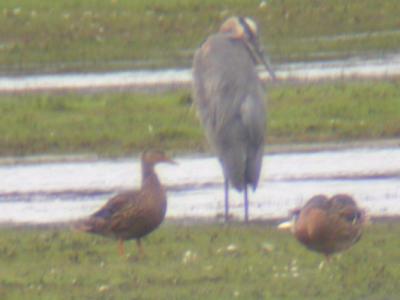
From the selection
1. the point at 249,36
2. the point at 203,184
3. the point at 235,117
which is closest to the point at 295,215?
the point at 235,117

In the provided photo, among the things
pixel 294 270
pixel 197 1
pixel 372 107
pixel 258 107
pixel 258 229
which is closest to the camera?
pixel 294 270

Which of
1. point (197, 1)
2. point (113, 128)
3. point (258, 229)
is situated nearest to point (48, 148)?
point (113, 128)

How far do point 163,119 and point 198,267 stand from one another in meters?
7.65

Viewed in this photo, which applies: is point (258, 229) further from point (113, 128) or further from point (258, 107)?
point (113, 128)

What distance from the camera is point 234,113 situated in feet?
43.2

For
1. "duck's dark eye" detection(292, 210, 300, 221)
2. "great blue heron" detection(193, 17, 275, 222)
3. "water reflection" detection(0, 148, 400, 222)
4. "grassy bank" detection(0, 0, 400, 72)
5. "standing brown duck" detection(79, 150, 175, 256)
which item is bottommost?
"grassy bank" detection(0, 0, 400, 72)

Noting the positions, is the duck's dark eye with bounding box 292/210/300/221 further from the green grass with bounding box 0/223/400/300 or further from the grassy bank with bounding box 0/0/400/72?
the grassy bank with bounding box 0/0/400/72

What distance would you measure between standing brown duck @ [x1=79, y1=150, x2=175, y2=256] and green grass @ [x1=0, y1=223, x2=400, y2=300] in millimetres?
142

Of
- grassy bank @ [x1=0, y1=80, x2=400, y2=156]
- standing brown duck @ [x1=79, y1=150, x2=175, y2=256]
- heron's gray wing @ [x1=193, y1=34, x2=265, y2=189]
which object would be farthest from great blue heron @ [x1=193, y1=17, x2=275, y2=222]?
grassy bank @ [x1=0, y1=80, x2=400, y2=156]

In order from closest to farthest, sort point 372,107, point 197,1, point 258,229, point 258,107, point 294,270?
point 294,270 → point 258,229 → point 258,107 → point 372,107 → point 197,1

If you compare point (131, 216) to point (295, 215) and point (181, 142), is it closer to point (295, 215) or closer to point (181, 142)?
point (295, 215)

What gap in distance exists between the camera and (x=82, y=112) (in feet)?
60.9

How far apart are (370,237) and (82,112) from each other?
7626 mm

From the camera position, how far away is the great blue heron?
13094 mm
